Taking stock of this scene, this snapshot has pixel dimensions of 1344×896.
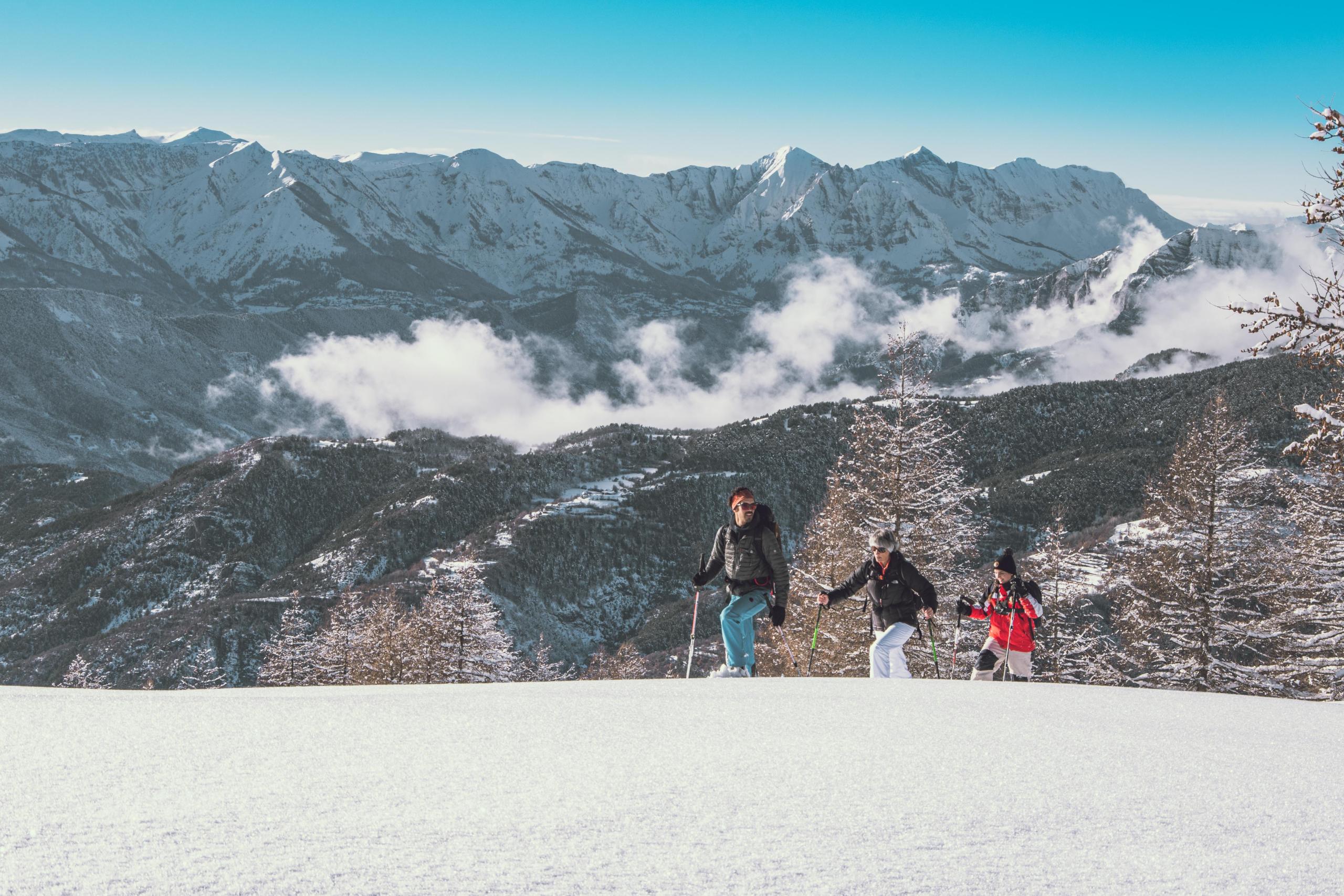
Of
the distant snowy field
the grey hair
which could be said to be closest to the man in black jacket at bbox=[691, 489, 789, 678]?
the grey hair

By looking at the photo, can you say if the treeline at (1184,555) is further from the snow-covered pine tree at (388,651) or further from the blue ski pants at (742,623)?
the snow-covered pine tree at (388,651)

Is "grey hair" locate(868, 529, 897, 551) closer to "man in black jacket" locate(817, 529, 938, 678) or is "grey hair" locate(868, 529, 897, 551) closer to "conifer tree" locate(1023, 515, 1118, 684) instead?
"man in black jacket" locate(817, 529, 938, 678)

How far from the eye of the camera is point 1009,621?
11945 millimetres

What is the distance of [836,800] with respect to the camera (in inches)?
173

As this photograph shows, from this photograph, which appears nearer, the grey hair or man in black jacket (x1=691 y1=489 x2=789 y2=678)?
the grey hair

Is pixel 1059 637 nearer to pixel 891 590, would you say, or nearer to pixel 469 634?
pixel 891 590

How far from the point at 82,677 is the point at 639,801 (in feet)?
357

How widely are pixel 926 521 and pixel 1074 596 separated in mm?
18767

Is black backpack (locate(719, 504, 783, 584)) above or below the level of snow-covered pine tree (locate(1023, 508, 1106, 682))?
above

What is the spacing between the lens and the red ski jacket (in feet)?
38.5

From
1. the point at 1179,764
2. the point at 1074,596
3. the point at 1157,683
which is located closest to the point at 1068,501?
the point at 1074,596

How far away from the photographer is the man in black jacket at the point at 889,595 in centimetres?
1064

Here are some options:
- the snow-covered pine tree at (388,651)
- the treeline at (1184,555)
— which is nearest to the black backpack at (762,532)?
the treeline at (1184,555)

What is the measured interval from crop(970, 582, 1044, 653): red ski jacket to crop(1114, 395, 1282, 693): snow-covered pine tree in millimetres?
11558
